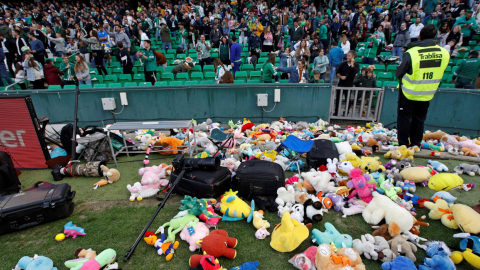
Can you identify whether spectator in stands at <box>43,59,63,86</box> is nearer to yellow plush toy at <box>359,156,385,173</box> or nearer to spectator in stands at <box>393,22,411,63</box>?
yellow plush toy at <box>359,156,385,173</box>

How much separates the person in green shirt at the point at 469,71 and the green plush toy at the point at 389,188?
5991mm

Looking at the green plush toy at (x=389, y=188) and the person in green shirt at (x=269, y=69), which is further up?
the person in green shirt at (x=269, y=69)

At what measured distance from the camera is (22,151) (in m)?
5.31

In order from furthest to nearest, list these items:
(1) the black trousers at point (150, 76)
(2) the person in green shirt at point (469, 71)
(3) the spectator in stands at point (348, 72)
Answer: (1) the black trousers at point (150, 76) → (2) the person in green shirt at point (469, 71) → (3) the spectator in stands at point (348, 72)

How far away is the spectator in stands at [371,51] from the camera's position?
34.6 ft

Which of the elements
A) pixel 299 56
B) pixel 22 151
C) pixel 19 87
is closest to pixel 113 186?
pixel 22 151

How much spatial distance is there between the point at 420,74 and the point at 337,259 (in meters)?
3.71

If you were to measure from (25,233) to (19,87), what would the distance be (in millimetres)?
9209

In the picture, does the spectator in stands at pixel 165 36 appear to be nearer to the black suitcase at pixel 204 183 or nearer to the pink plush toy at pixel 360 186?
the black suitcase at pixel 204 183

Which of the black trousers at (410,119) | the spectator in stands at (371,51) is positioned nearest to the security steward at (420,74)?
the black trousers at (410,119)

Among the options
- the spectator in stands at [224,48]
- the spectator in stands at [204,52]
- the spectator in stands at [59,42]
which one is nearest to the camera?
the spectator in stands at [224,48]

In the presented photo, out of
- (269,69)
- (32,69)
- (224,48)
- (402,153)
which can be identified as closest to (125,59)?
(32,69)

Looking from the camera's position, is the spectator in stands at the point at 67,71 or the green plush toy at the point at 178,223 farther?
the spectator in stands at the point at 67,71

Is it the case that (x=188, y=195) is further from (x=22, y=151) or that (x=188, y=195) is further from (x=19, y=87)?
(x=19, y=87)
